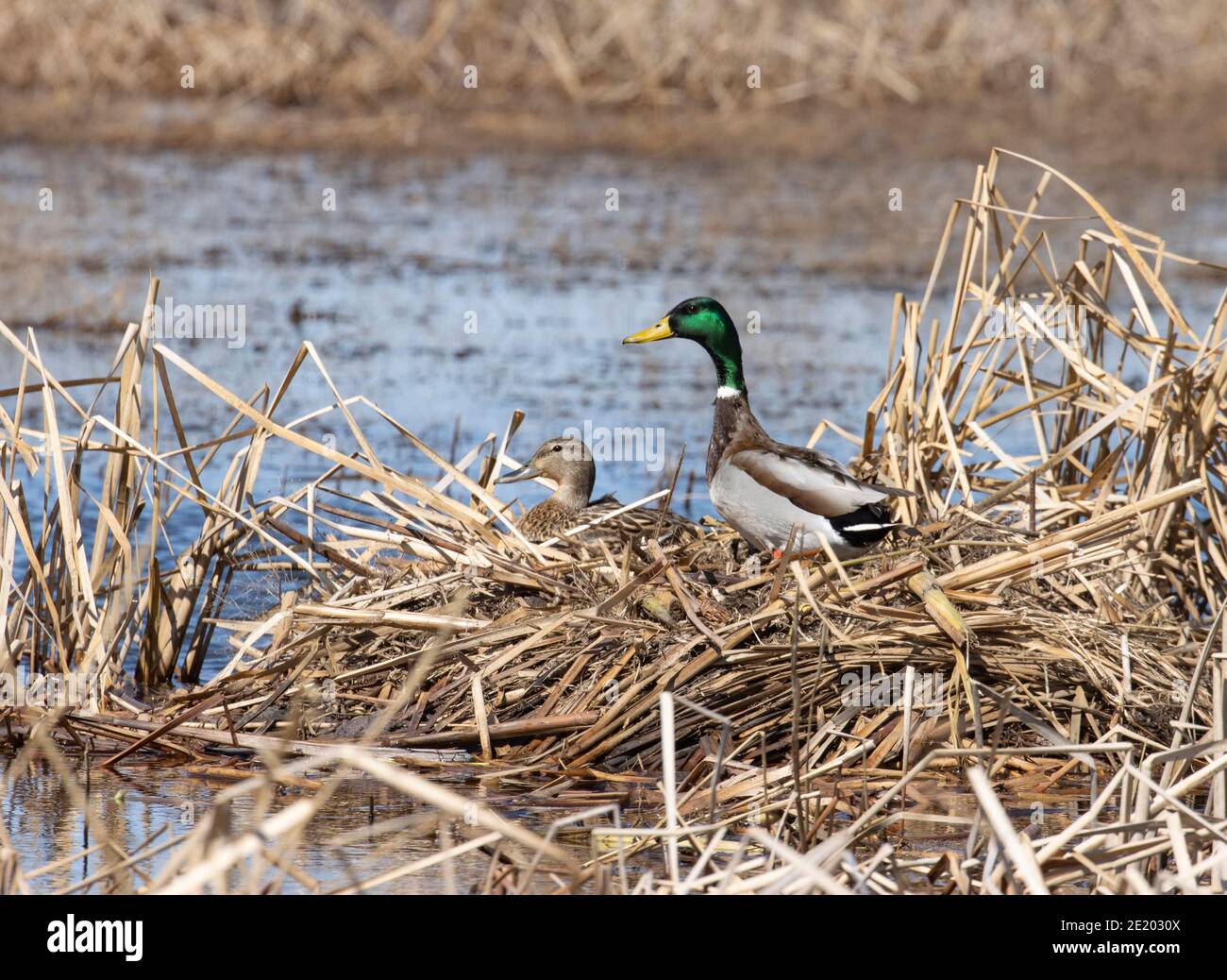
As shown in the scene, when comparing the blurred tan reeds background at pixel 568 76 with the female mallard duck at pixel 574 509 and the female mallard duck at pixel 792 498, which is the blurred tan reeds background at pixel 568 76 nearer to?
the female mallard duck at pixel 574 509

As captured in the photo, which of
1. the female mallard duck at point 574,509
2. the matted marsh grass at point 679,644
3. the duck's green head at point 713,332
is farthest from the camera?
the duck's green head at point 713,332

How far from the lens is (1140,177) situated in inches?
585

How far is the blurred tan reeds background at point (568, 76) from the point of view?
52.7 feet

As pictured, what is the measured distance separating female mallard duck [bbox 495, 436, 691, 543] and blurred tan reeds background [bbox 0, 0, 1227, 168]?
979 cm

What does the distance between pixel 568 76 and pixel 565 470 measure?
10.9m

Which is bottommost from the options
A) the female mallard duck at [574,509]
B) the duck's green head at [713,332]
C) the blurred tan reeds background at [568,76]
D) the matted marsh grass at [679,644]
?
the matted marsh grass at [679,644]

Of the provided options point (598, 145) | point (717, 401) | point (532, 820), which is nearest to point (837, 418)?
point (717, 401)

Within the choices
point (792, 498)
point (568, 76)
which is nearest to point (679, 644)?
point (792, 498)

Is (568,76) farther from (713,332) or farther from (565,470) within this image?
(713,332)

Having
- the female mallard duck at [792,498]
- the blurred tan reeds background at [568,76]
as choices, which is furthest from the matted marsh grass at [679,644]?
the blurred tan reeds background at [568,76]

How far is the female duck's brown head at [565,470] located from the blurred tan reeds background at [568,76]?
9761 mm

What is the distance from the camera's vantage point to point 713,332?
5.93m
